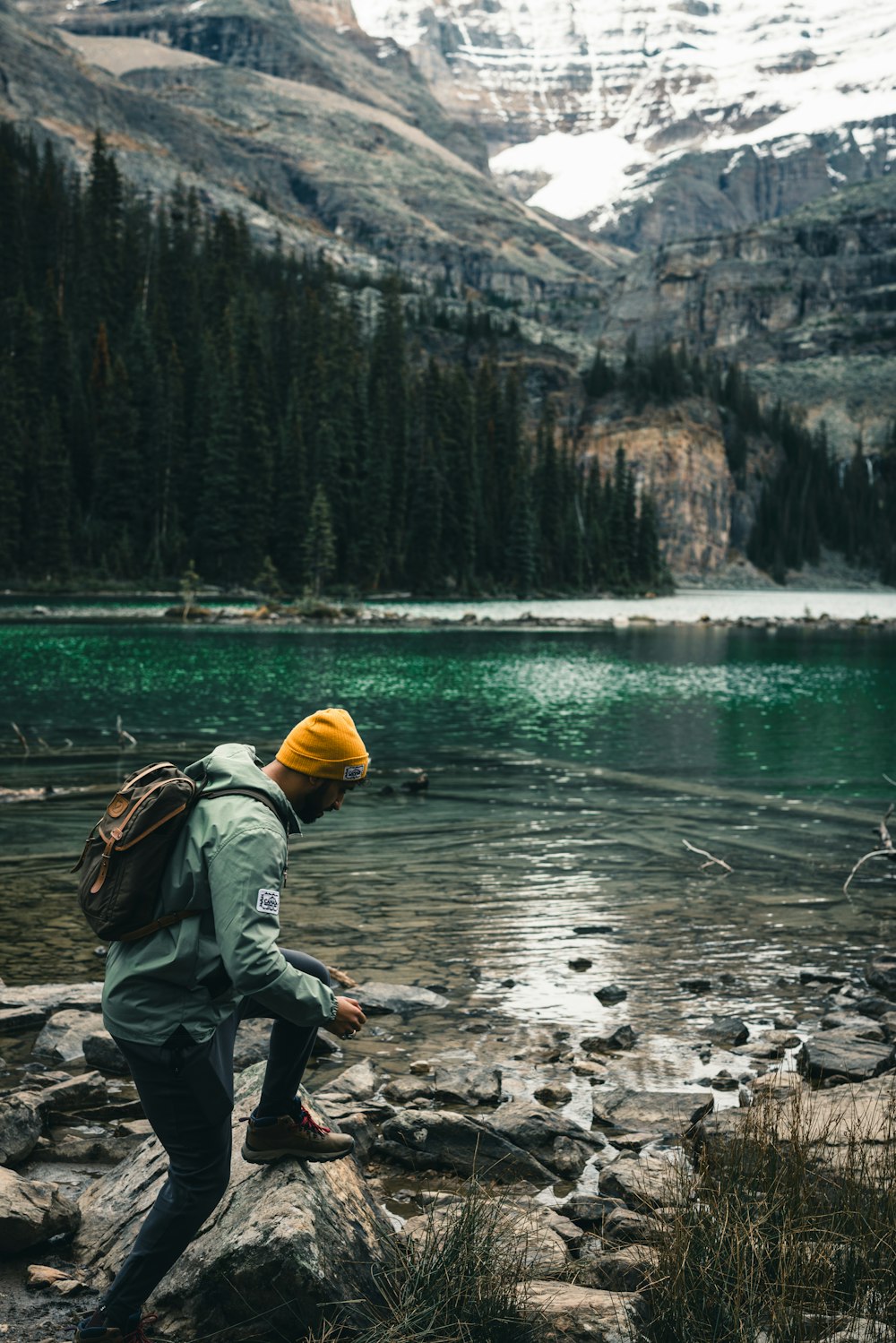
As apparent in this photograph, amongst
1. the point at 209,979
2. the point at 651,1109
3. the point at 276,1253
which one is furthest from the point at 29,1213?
the point at 651,1109

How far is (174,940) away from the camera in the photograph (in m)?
4.57

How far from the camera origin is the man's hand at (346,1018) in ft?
16.7

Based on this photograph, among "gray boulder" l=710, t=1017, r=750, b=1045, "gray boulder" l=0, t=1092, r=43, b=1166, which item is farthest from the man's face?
"gray boulder" l=710, t=1017, r=750, b=1045

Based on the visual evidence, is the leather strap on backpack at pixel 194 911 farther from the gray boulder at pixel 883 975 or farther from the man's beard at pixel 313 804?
the gray boulder at pixel 883 975

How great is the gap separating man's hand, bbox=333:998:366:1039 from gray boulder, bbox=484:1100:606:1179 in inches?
123

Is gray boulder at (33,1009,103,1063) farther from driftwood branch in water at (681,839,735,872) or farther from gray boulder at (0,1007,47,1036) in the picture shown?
driftwood branch in water at (681,839,735,872)

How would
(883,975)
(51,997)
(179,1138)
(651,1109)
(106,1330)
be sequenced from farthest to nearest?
(883,975) < (51,997) < (651,1109) < (106,1330) < (179,1138)

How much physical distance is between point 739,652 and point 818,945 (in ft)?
203

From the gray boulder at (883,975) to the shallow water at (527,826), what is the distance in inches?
13.8

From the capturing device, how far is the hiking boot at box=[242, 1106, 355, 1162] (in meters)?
5.59

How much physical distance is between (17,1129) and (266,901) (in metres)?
3.98

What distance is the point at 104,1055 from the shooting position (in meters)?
9.25

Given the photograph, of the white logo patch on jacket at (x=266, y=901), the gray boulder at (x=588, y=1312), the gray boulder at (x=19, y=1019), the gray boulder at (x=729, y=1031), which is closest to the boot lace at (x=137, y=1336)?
the gray boulder at (x=588, y=1312)

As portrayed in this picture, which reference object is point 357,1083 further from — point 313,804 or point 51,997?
point 313,804
